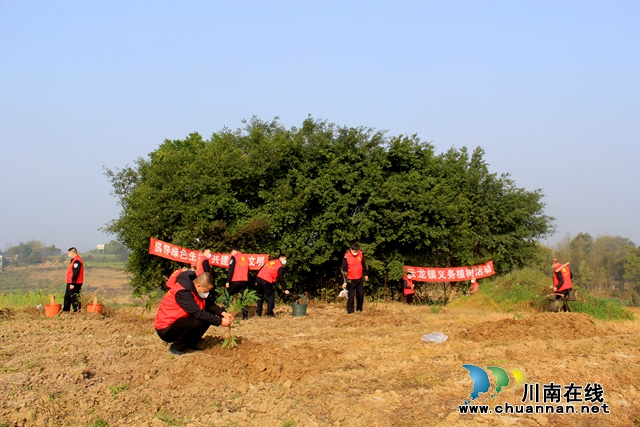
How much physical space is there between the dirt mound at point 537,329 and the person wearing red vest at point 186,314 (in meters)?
4.24

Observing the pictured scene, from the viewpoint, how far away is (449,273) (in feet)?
63.0

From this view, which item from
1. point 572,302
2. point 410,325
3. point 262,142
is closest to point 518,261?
point 572,302

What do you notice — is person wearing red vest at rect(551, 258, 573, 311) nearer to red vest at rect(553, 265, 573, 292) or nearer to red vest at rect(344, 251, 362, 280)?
red vest at rect(553, 265, 573, 292)

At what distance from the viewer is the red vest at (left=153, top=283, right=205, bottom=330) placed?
670 centimetres

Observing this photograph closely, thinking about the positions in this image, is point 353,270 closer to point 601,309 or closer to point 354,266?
point 354,266

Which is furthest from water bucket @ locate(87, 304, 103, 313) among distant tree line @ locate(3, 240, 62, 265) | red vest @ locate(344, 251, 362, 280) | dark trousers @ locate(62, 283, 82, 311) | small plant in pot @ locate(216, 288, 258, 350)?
distant tree line @ locate(3, 240, 62, 265)

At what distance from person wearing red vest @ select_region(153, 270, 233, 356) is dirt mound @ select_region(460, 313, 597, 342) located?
424cm

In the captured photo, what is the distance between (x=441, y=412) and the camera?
4840 millimetres

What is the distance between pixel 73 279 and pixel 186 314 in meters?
A: 6.01

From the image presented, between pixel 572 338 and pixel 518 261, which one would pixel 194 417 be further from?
pixel 518 261

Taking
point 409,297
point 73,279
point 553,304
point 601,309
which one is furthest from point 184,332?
point 409,297

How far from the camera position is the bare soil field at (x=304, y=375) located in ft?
15.4

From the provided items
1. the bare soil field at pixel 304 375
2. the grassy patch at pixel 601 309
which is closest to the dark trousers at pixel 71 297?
the bare soil field at pixel 304 375

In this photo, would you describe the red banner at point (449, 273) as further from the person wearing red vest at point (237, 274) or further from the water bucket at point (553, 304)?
the person wearing red vest at point (237, 274)
